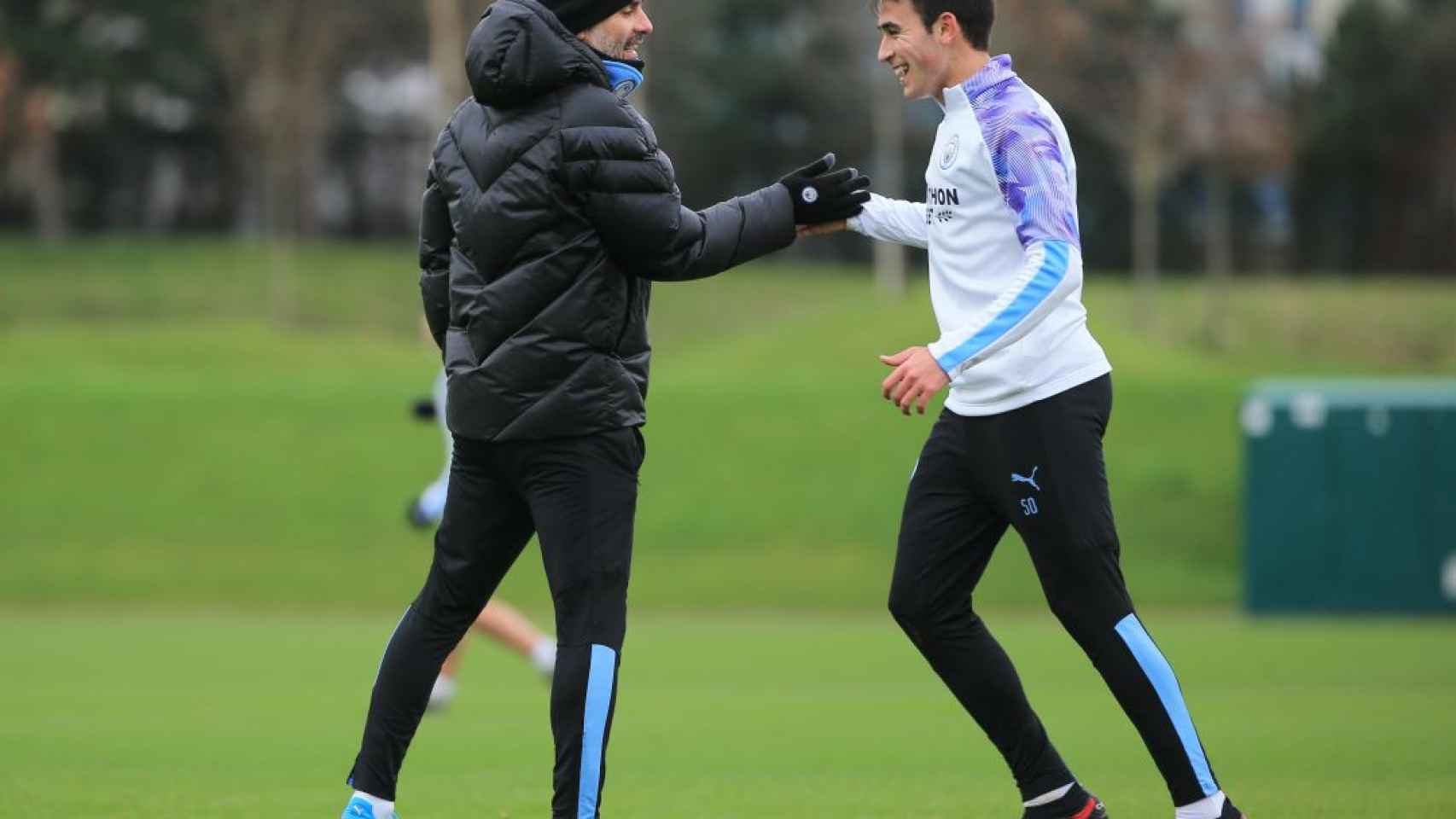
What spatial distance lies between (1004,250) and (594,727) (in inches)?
64.8

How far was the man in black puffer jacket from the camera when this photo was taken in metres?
5.46

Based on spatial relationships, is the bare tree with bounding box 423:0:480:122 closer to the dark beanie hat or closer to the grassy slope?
the grassy slope

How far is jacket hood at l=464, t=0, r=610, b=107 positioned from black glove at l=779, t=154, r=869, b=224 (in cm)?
68

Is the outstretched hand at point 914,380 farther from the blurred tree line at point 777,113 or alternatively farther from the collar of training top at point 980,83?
the blurred tree line at point 777,113

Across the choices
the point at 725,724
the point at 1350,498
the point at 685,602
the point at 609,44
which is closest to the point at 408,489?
the point at 685,602

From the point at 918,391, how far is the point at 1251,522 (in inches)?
446

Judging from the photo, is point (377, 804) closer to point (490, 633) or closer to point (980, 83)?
point (980, 83)

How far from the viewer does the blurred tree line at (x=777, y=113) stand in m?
40.3

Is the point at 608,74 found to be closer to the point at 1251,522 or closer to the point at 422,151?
the point at 1251,522

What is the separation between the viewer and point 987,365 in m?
5.89

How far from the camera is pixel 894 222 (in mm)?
6223

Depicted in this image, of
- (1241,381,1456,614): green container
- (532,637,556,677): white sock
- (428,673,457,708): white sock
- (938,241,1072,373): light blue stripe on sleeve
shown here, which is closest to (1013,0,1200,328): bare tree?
Answer: (1241,381,1456,614): green container

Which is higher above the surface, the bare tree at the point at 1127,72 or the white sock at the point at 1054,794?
the bare tree at the point at 1127,72

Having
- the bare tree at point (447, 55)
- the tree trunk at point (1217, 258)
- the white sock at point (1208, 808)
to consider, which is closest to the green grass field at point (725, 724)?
the white sock at point (1208, 808)
